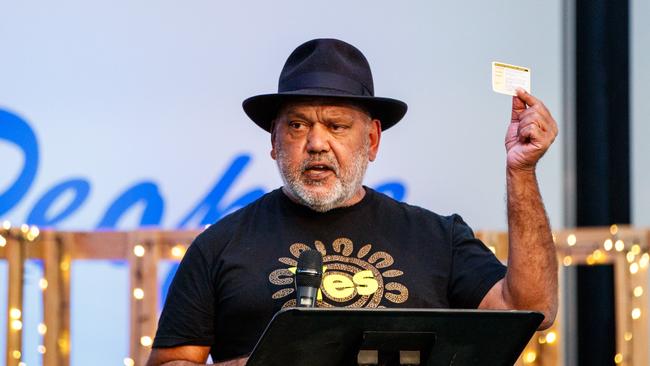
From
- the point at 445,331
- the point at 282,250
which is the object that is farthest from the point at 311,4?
the point at 445,331

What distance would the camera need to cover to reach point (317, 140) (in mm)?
2982

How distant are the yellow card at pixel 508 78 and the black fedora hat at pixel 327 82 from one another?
1.37 feet

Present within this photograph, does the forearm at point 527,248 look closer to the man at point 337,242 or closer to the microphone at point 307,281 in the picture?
the man at point 337,242

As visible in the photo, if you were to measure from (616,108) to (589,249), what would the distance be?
113cm

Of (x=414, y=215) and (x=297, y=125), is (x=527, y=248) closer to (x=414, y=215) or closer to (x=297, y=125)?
(x=414, y=215)

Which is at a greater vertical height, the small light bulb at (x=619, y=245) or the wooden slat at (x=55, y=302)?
the small light bulb at (x=619, y=245)

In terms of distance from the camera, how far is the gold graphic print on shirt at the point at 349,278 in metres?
2.91

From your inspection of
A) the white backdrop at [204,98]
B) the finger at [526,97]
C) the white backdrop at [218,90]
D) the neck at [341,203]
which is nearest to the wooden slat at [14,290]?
the white backdrop at [204,98]

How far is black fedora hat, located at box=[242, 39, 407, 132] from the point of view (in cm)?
307

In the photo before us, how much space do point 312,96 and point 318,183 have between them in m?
0.23

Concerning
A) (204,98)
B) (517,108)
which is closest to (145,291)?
(204,98)

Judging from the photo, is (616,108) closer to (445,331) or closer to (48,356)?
(48,356)

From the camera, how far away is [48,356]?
14.8 ft

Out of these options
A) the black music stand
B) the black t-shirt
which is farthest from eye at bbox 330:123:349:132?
the black music stand
